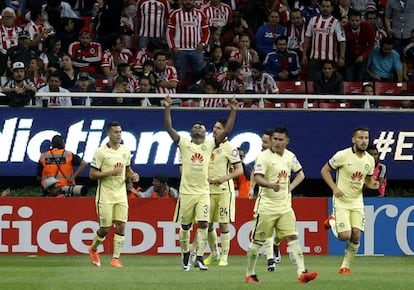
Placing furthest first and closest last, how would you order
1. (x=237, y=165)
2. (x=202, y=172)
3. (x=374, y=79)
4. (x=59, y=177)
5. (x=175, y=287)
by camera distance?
(x=374, y=79), (x=59, y=177), (x=237, y=165), (x=202, y=172), (x=175, y=287)

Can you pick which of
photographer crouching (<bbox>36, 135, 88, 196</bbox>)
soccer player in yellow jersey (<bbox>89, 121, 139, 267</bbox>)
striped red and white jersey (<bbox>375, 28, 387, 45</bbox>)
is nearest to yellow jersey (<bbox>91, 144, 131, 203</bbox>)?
soccer player in yellow jersey (<bbox>89, 121, 139, 267</bbox>)

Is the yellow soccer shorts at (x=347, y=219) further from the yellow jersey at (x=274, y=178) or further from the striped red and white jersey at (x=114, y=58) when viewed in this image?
the striped red and white jersey at (x=114, y=58)

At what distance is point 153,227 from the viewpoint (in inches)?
994

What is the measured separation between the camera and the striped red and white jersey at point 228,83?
91.4 feet

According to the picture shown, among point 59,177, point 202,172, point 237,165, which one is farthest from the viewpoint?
point 59,177

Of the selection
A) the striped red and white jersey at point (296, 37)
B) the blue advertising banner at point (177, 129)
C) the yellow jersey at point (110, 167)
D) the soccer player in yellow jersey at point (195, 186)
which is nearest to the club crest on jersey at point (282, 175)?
the soccer player in yellow jersey at point (195, 186)

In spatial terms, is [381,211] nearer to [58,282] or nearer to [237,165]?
[237,165]

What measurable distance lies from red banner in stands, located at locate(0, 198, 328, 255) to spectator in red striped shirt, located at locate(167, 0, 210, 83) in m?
4.34

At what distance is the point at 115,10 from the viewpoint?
29.8 metres

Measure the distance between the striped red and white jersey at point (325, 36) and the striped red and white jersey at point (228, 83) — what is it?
2015mm

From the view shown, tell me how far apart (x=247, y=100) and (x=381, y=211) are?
3.76m

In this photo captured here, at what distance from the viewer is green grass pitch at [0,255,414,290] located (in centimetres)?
1744

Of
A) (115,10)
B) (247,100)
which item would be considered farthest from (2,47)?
(247,100)

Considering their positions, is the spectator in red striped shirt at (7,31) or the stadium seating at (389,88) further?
the stadium seating at (389,88)
